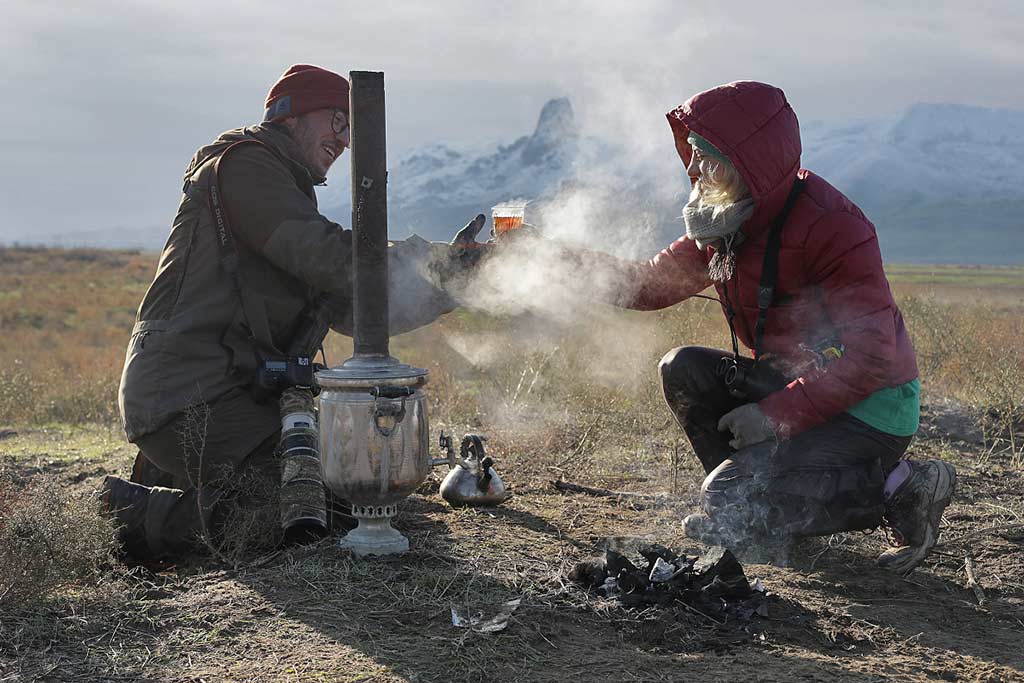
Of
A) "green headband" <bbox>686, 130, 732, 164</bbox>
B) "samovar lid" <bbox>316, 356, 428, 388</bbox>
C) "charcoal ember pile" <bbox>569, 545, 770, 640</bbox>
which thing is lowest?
"charcoal ember pile" <bbox>569, 545, 770, 640</bbox>

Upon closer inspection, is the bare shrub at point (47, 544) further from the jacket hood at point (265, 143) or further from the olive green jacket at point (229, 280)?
the jacket hood at point (265, 143)

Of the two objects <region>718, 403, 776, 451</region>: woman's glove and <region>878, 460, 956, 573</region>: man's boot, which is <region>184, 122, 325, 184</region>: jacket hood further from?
<region>878, 460, 956, 573</region>: man's boot

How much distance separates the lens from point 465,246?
4734mm

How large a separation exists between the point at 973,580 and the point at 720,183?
1776 mm

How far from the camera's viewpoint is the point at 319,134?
5.01 meters

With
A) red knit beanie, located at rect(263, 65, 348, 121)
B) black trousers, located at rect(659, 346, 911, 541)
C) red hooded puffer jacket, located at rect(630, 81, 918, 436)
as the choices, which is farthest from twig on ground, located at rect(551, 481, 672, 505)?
red knit beanie, located at rect(263, 65, 348, 121)

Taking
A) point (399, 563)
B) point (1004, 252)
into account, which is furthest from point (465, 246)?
point (1004, 252)

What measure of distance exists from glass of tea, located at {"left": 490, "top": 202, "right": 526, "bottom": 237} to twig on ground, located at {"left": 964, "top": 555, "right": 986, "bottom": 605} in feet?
7.52

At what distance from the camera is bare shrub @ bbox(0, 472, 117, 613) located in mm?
3580

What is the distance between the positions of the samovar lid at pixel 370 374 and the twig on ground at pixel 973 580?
7.14 ft

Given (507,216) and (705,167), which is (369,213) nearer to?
(507,216)

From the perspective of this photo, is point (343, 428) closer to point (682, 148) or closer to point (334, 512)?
point (334, 512)

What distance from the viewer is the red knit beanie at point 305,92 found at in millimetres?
4922

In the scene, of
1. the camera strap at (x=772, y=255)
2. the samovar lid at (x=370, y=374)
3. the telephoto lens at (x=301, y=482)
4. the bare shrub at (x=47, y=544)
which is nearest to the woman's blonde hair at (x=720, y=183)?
the camera strap at (x=772, y=255)
